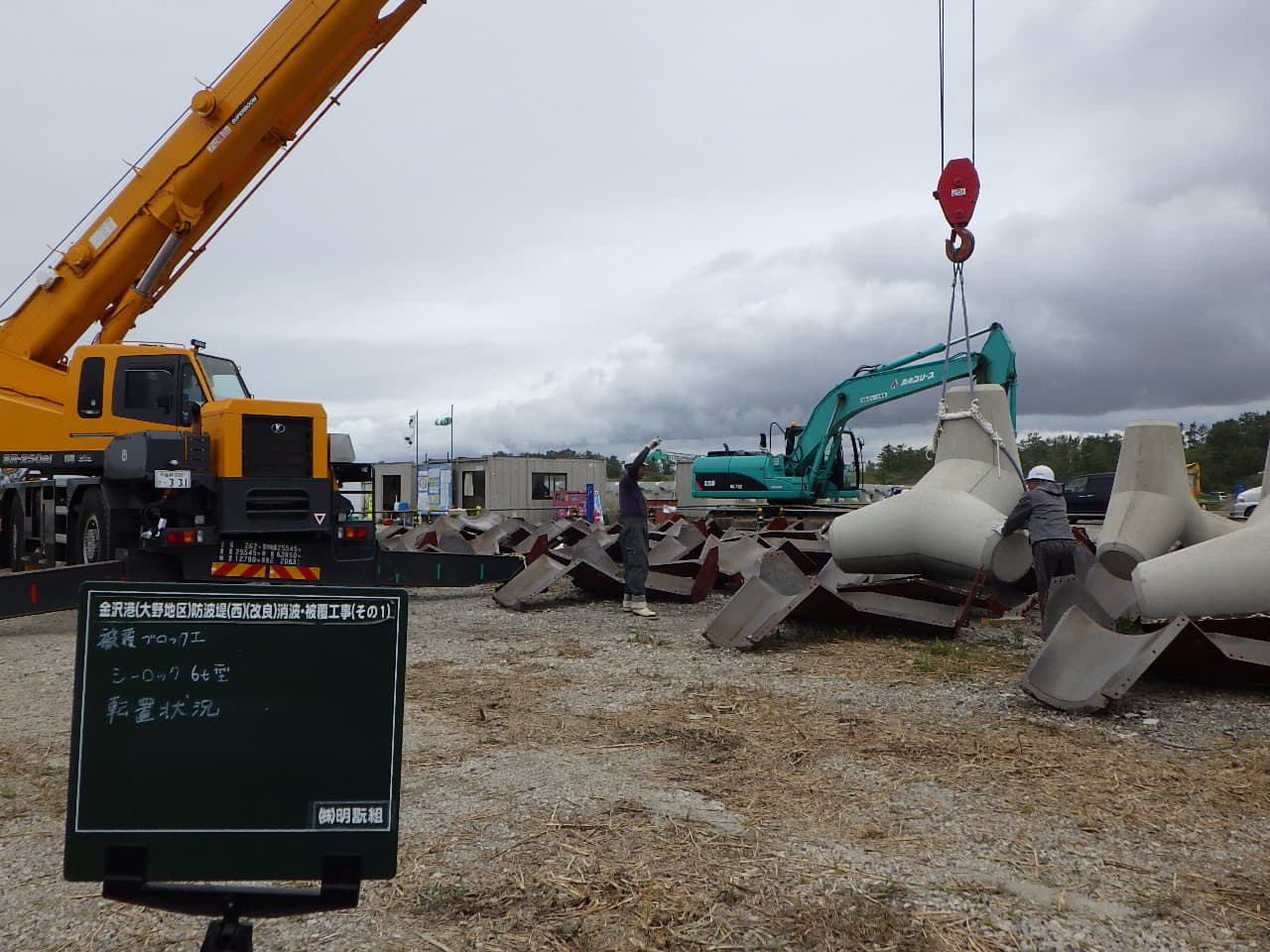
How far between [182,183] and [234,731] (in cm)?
1093

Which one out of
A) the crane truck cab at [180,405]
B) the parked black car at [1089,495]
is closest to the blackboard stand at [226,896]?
the crane truck cab at [180,405]

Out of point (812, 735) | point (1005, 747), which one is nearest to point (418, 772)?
point (812, 735)

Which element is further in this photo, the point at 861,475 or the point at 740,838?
the point at 861,475

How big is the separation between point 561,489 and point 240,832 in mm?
29770

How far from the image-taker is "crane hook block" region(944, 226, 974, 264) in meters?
9.17

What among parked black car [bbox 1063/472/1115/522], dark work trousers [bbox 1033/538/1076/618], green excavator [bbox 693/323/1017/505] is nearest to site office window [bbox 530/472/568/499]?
green excavator [bbox 693/323/1017/505]

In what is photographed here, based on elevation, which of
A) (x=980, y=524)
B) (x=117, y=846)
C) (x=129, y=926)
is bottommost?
(x=129, y=926)

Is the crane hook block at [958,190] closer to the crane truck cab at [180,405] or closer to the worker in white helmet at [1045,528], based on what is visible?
the worker in white helmet at [1045,528]

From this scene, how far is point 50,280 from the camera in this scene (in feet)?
38.4

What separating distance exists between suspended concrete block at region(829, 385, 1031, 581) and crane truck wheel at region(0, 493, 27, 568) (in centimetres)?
1059

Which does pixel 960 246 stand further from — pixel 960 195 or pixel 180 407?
pixel 180 407

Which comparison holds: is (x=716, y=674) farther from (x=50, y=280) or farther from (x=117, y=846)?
(x=50, y=280)

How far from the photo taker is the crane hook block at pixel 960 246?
9172 millimetres

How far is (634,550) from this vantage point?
1057 cm
